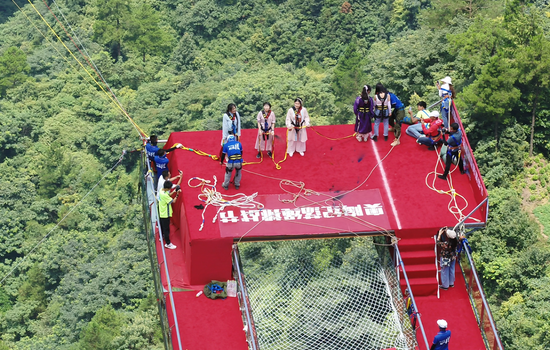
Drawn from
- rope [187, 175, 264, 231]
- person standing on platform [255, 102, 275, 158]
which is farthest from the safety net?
person standing on platform [255, 102, 275, 158]

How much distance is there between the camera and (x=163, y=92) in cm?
5006

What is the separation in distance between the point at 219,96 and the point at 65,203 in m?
9.32

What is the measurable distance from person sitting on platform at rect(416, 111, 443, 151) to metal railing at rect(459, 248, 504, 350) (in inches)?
118

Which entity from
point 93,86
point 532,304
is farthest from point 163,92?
point 532,304

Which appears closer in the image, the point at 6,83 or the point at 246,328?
the point at 246,328

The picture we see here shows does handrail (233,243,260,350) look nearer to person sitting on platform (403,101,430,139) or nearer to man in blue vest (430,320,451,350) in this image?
man in blue vest (430,320,451,350)

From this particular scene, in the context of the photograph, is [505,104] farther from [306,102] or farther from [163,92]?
[163,92]

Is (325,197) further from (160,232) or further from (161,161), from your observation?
(161,161)

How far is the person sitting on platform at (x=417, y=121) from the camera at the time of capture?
18.4m

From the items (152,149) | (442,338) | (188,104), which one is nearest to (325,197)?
(152,149)

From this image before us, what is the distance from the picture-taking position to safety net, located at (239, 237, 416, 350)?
15805mm

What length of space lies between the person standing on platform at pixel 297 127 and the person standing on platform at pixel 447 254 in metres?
3.77

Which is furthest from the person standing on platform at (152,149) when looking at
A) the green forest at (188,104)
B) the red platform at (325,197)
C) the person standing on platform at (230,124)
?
the green forest at (188,104)

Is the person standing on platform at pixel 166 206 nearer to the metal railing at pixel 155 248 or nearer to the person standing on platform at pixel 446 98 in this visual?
the metal railing at pixel 155 248
